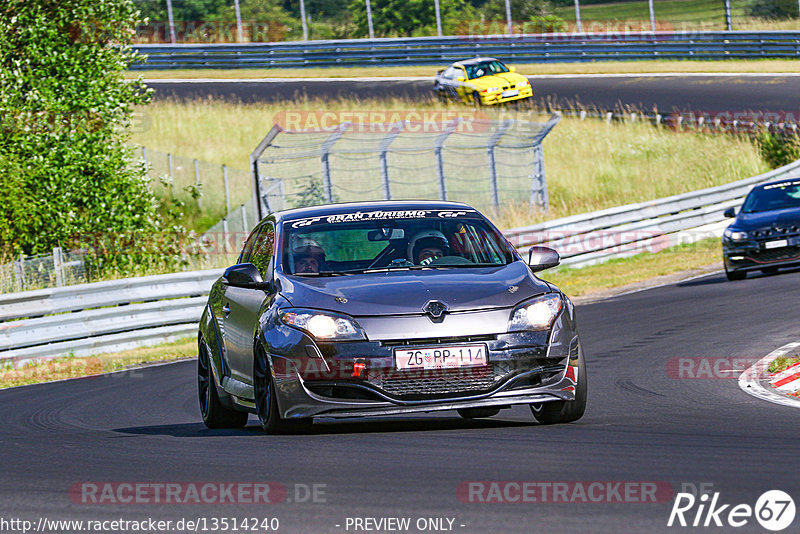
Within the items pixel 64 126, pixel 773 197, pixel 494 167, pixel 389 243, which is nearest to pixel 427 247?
pixel 389 243

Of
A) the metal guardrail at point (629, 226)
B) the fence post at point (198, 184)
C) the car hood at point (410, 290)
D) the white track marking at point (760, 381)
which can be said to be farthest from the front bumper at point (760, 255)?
the fence post at point (198, 184)

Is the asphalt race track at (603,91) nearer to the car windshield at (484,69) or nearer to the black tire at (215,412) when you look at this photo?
the car windshield at (484,69)

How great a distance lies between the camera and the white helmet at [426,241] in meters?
8.98

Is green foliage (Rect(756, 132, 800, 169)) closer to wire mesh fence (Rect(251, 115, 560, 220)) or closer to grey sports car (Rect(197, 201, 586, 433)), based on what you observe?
wire mesh fence (Rect(251, 115, 560, 220))

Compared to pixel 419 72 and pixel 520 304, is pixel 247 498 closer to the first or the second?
pixel 520 304

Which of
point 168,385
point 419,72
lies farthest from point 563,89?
point 168,385

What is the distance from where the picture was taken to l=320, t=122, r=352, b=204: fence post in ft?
79.4

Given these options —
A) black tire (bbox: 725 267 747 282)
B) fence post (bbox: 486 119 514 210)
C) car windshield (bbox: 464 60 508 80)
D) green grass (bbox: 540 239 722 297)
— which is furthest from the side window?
car windshield (bbox: 464 60 508 80)

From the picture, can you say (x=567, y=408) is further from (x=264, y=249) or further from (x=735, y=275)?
(x=735, y=275)

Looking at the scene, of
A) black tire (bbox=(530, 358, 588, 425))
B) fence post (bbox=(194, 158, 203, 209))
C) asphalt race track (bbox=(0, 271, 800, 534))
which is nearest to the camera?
asphalt race track (bbox=(0, 271, 800, 534))

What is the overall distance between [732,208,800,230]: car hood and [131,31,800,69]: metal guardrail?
25754 mm

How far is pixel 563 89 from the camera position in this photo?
43656 mm

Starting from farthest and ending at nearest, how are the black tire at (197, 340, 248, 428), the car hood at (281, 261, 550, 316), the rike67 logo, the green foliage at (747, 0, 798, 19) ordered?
the green foliage at (747, 0, 798, 19) → the black tire at (197, 340, 248, 428) → the car hood at (281, 261, 550, 316) → the rike67 logo

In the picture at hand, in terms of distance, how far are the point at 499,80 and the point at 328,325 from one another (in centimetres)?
3357
